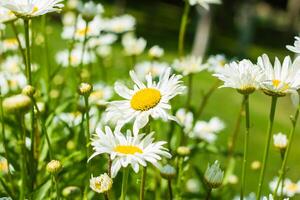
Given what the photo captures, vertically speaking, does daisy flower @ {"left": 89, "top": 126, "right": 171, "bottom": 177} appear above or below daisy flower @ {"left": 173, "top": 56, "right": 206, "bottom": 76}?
above

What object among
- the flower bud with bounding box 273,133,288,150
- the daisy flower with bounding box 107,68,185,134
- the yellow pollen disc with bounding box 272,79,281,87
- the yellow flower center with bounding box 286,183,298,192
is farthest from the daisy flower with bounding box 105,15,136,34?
the yellow pollen disc with bounding box 272,79,281,87

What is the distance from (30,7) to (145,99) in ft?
1.06

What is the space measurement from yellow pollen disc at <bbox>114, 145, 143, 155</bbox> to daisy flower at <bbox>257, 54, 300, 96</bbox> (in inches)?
10.4

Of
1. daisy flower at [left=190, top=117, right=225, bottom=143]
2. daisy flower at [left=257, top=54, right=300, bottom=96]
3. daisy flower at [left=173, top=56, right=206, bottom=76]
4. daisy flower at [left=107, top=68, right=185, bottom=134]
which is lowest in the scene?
daisy flower at [left=190, top=117, right=225, bottom=143]

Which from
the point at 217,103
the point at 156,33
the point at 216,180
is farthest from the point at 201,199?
the point at 156,33

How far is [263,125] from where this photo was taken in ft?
21.9

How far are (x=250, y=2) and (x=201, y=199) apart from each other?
10.1 metres

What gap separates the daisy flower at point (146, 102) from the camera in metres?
1.19

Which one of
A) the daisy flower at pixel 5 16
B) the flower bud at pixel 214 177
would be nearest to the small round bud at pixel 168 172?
the flower bud at pixel 214 177

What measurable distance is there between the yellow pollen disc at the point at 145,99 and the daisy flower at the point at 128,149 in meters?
0.07

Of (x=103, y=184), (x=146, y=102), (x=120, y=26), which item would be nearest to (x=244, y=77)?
(x=146, y=102)

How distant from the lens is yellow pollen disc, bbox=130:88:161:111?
123 cm

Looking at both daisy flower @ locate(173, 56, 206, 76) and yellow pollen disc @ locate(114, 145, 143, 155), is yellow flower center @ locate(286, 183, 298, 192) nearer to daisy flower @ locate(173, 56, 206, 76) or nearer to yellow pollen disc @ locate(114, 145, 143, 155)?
daisy flower @ locate(173, 56, 206, 76)

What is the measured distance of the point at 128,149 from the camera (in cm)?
112
